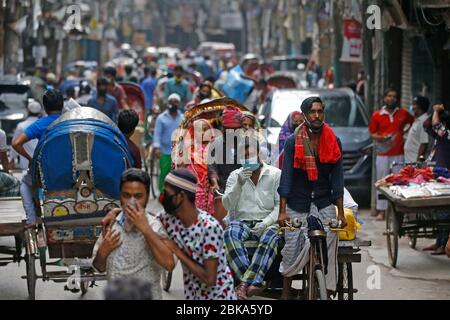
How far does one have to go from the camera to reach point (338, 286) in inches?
375

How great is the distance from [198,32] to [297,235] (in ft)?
342

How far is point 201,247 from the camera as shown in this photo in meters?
6.60

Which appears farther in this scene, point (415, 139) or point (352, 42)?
point (352, 42)

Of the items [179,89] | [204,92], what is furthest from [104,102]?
[179,89]

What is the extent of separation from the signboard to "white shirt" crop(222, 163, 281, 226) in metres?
14.7

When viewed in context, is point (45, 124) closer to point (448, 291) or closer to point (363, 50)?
point (448, 291)

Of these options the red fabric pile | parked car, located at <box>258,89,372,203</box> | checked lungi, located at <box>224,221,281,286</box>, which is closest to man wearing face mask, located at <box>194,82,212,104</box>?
parked car, located at <box>258,89,372,203</box>

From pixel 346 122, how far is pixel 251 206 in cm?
969

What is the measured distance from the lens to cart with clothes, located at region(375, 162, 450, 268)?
1170cm

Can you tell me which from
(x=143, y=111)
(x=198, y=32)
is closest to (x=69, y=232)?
(x=143, y=111)

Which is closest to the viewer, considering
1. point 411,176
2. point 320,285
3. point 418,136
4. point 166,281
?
point 320,285

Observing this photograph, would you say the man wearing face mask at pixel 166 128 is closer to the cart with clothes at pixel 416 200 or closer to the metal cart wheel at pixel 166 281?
the cart with clothes at pixel 416 200

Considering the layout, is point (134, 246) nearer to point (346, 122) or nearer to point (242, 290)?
point (242, 290)

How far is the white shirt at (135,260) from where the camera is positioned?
21.6 ft
